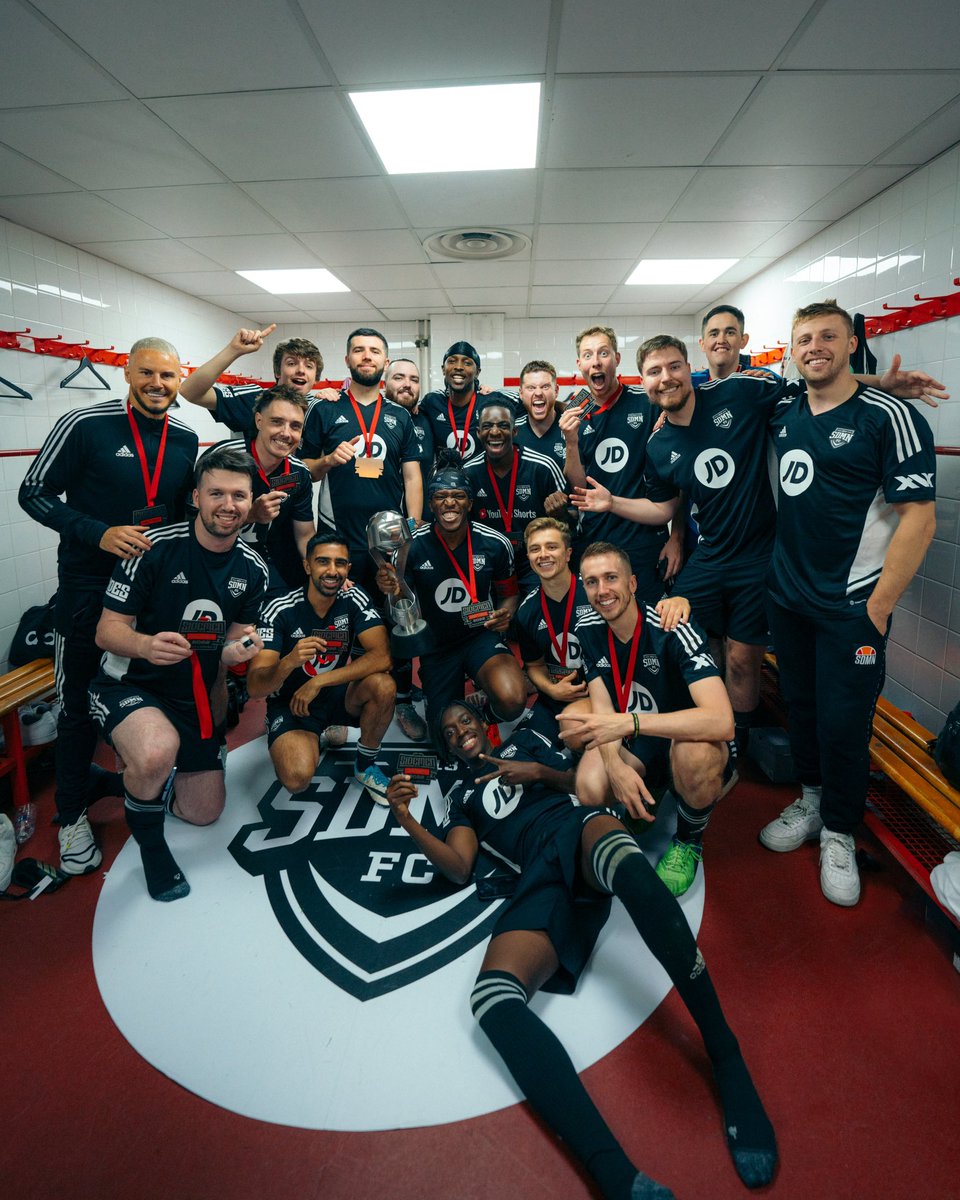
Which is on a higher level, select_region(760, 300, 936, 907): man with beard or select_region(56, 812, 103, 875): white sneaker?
select_region(760, 300, 936, 907): man with beard

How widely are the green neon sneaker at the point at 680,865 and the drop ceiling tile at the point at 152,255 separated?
4.71 m

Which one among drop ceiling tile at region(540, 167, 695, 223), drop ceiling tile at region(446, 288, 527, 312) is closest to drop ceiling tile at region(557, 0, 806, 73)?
drop ceiling tile at region(540, 167, 695, 223)

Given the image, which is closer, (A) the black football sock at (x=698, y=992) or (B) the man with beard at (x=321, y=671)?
(A) the black football sock at (x=698, y=992)

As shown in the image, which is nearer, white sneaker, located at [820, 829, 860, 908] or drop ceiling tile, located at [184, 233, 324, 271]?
white sneaker, located at [820, 829, 860, 908]

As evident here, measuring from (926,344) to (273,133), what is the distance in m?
3.17

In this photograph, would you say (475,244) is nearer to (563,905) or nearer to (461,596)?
(461,596)

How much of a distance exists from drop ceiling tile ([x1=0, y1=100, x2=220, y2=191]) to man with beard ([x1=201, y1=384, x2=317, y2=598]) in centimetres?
116

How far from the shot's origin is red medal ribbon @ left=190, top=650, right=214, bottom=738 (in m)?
2.21

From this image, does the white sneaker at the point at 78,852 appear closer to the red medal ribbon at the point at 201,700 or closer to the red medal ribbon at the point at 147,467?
the red medal ribbon at the point at 201,700

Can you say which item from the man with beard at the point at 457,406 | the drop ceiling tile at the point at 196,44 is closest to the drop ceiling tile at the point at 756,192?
the man with beard at the point at 457,406

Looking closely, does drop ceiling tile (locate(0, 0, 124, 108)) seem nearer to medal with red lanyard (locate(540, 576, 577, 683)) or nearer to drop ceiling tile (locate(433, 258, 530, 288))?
medal with red lanyard (locate(540, 576, 577, 683))

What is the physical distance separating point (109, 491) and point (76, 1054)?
179 centimetres

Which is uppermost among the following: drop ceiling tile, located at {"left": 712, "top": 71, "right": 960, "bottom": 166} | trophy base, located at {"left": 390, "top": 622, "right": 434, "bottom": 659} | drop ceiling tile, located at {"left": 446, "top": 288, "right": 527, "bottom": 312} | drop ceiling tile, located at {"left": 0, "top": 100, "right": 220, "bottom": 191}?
drop ceiling tile, located at {"left": 446, "top": 288, "right": 527, "bottom": 312}

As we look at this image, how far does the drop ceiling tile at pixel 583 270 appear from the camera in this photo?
15.2 feet
